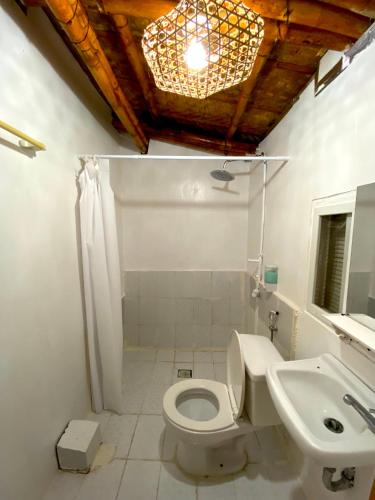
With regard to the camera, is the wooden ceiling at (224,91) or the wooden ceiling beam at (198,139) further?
the wooden ceiling beam at (198,139)

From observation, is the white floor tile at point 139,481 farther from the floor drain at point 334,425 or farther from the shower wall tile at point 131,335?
the shower wall tile at point 131,335

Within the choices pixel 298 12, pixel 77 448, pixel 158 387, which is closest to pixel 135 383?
pixel 158 387

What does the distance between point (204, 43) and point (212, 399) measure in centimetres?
188

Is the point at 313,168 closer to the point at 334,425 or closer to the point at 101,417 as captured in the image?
the point at 334,425

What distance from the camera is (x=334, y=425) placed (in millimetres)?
833

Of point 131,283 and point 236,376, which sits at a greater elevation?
point 131,283

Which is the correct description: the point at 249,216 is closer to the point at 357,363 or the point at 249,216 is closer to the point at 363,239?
the point at 363,239

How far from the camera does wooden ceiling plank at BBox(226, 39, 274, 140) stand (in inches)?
41.4

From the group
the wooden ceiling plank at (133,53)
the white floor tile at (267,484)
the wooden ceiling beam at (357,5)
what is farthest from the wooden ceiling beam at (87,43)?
the white floor tile at (267,484)

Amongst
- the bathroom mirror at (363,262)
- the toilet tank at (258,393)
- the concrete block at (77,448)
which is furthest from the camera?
the concrete block at (77,448)

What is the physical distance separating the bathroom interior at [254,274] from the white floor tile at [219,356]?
0.19 meters

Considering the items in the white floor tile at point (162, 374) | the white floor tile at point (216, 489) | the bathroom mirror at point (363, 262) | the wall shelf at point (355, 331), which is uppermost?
the bathroom mirror at point (363, 262)

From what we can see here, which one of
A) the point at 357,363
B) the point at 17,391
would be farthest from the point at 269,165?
the point at 17,391

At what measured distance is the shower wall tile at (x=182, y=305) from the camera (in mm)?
2428
